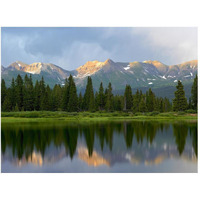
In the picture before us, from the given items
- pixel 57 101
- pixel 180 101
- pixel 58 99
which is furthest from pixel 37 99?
pixel 180 101

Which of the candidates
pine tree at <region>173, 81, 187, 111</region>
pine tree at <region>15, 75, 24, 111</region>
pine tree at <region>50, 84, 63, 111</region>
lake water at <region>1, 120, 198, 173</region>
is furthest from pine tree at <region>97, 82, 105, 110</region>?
lake water at <region>1, 120, 198, 173</region>

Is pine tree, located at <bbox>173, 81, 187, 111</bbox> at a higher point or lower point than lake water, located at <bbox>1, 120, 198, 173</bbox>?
higher

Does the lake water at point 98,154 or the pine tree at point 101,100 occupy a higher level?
the pine tree at point 101,100

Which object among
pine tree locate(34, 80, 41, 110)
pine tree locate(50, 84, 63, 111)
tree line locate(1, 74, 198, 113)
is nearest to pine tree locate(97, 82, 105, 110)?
tree line locate(1, 74, 198, 113)

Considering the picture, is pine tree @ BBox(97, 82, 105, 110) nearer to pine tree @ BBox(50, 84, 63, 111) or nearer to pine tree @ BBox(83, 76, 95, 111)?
pine tree @ BBox(83, 76, 95, 111)

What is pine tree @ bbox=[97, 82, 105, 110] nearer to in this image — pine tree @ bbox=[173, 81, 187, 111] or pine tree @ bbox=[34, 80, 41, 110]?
pine tree @ bbox=[34, 80, 41, 110]

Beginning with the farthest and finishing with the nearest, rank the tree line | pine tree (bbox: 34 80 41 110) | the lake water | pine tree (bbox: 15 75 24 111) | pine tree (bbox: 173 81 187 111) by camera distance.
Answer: pine tree (bbox: 34 80 41 110)
pine tree (bbox: 15 75 24 111)
the tree line
pine tree (bbox: 173 81 187 111)
the lake water

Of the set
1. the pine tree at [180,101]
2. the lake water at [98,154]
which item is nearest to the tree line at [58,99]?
the pine tree at [180,101]

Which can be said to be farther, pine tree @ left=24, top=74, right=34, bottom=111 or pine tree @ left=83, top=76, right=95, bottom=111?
pine tree @ left=83, top=76, right=95, bottom=111

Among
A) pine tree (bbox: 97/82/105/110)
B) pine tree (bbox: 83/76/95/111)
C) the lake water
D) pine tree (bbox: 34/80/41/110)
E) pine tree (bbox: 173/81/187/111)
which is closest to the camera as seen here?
the lake water

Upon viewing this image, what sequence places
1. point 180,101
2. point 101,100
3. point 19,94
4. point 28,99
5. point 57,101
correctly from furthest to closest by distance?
1. point 57,101
2. point 101,100
3. point 19,94
4. point 28,99
5. point 180,101

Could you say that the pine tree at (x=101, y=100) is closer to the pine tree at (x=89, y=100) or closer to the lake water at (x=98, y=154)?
the pine tree at (x=89, y=100)

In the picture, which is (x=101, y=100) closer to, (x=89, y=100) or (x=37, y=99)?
(x=89, y=100)
